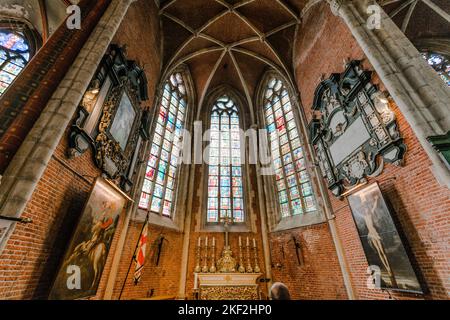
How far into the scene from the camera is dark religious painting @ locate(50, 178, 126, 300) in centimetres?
305

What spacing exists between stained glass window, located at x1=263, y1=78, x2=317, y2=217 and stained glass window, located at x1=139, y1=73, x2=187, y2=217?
4621 millimetres

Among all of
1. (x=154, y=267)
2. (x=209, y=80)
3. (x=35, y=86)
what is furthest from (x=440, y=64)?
(x=154, y=267)

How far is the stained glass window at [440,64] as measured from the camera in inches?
332

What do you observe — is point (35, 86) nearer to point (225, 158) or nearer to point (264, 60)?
point (225, 158)

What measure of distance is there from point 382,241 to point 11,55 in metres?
12.3

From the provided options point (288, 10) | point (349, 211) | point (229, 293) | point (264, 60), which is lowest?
point (229, 293)

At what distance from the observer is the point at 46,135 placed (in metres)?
2.82

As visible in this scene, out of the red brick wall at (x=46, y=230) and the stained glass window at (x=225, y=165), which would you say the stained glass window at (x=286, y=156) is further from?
the red brick wall at (x=46, y=230)

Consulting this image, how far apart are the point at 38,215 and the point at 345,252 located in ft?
23.3

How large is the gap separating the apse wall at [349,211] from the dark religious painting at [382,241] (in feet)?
0.69

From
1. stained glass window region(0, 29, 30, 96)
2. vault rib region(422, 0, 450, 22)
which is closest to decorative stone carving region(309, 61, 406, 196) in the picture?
vault rib region(422, 0, 450, 22)
